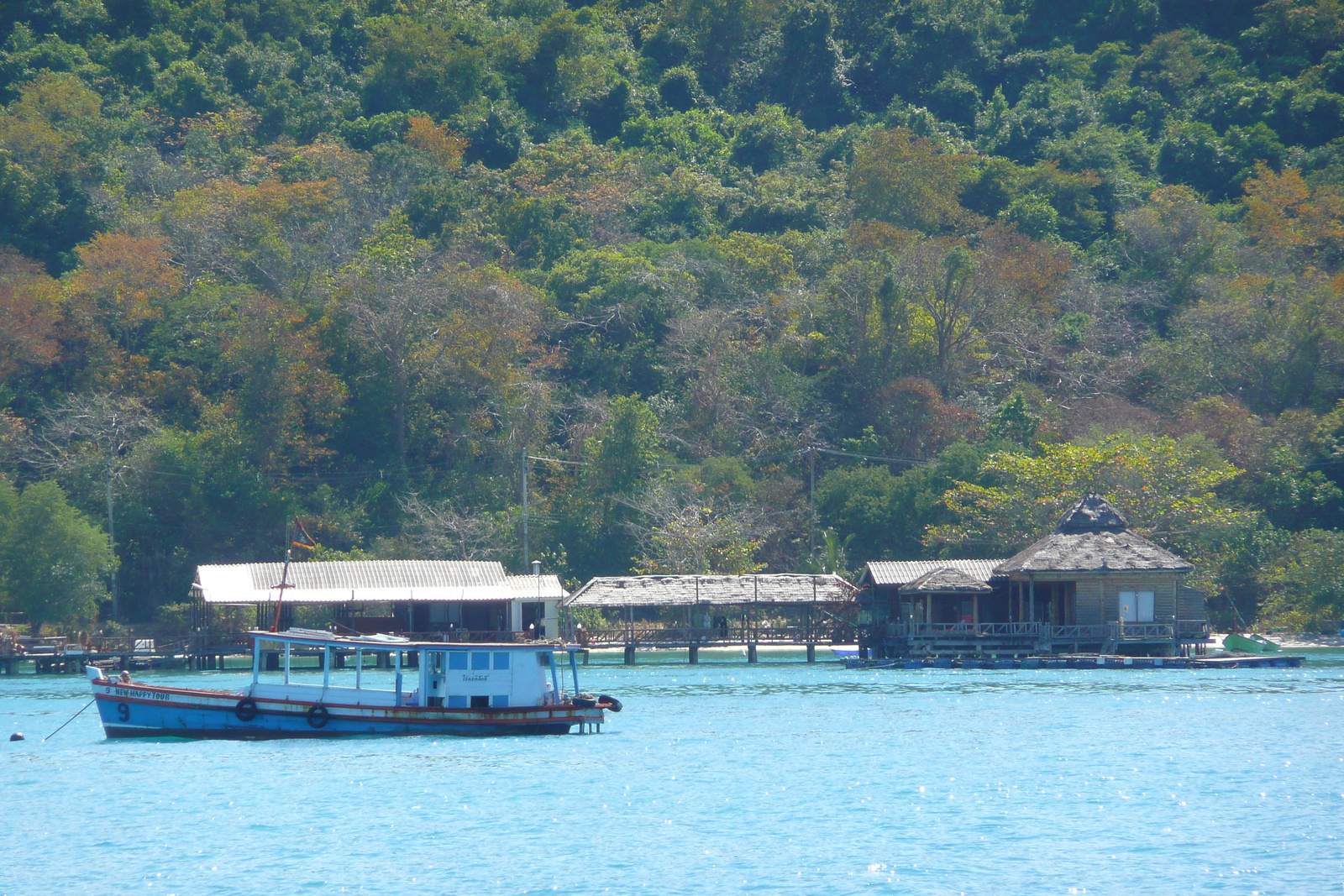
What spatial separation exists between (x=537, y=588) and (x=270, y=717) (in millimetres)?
23528

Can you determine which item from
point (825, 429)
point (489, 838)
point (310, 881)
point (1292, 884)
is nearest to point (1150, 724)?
point (1292, 884)

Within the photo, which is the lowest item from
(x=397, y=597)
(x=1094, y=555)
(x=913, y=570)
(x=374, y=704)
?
(x=374, y=704)

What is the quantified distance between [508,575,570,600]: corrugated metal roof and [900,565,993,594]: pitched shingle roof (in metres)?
13.5

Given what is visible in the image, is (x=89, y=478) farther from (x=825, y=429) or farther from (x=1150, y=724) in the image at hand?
(x=1150, y=724)

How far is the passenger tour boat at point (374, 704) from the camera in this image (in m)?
35.4

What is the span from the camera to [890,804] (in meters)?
27.6

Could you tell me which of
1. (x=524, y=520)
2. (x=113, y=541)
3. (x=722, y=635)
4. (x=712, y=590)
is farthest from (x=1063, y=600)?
(x=113, y=541)

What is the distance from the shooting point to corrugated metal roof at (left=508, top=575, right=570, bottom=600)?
57.9 metres

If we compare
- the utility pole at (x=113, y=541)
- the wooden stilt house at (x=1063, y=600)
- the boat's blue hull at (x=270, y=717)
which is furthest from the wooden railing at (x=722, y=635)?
the boat's blue hull at (x=270, y=717)

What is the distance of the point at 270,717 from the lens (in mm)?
35469

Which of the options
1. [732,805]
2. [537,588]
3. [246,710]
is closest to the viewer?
[732,805]

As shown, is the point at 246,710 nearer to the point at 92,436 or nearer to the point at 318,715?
the point at 318,715

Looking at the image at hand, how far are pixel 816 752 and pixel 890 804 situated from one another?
625 cm

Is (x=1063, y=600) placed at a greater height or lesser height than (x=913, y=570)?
lesser
